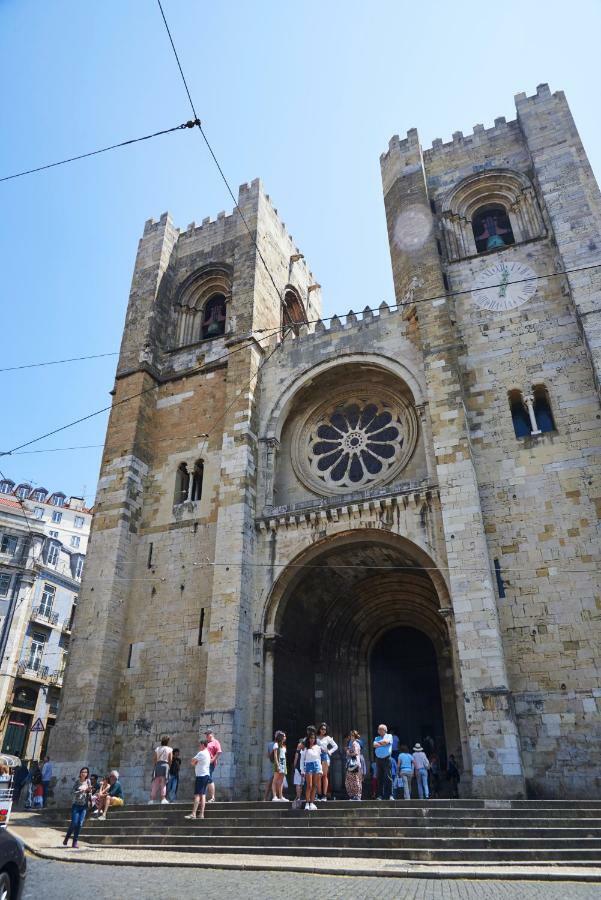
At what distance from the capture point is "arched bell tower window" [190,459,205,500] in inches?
642

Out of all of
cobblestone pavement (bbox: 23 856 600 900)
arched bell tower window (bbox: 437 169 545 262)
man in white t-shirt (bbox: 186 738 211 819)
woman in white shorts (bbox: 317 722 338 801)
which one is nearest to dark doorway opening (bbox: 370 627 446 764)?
woman in white shorts (bbox: 317 722 338 801)

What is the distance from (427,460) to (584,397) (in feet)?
11.5

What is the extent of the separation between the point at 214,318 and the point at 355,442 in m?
Answer: 7.50

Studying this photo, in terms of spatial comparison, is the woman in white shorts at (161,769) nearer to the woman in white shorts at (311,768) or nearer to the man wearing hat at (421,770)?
the woman in white shorts at (311,768)

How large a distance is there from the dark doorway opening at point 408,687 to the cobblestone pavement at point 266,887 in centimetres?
989

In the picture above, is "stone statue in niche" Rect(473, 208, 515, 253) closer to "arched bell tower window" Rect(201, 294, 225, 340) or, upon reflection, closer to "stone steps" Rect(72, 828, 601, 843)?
"arched bell tower window" Rect(201, 294, 225, 340)

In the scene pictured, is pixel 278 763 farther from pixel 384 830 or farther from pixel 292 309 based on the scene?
pixel 292 309

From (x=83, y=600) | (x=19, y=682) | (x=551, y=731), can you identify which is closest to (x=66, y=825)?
(x=83, y=600)

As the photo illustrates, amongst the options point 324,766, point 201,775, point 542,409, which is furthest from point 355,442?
point 201,775

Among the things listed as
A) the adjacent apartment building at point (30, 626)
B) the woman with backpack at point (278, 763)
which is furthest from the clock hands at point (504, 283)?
the adjacent apartment building at point (30, 626)

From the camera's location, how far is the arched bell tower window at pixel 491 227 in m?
17.5

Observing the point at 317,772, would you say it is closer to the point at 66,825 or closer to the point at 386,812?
the point at 386,812

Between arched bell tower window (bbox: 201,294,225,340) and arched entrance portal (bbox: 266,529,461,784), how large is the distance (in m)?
8.90

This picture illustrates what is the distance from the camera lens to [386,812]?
29.4ft
